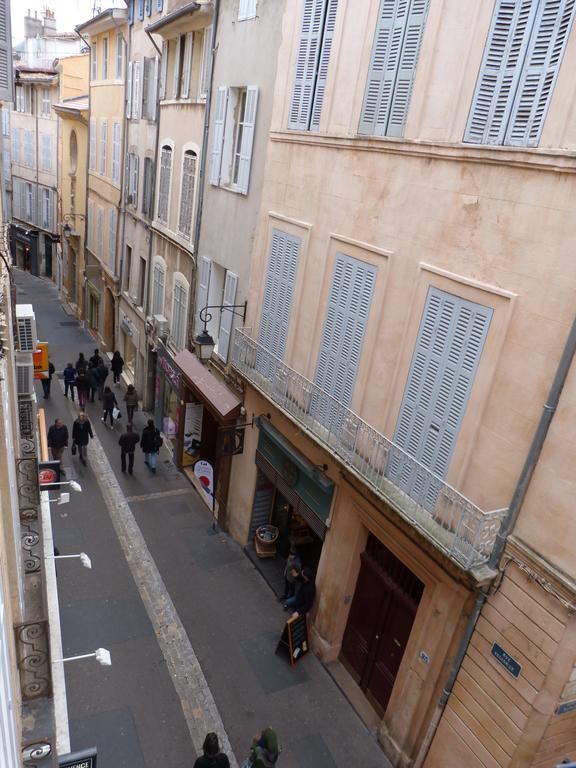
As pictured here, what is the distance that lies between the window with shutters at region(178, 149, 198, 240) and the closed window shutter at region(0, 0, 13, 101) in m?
8.20

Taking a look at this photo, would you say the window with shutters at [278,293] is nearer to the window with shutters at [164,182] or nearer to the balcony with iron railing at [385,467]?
the balcony with iron railing at [385,467]

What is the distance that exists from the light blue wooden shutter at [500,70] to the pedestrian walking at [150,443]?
11.2 m

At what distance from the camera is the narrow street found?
28.7 ft

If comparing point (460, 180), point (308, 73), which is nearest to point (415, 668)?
point (460, 180)

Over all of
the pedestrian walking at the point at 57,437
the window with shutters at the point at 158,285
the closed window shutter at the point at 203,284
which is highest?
the closed window shutter at the point at 203,284

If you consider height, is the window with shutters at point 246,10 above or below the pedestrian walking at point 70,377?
above

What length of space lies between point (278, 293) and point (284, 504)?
482 centimetres

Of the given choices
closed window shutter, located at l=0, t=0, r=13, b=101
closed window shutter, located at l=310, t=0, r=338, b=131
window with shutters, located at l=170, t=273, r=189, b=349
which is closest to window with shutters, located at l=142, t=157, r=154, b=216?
window with shutters, located at l=170, t=273, r=189, b=349

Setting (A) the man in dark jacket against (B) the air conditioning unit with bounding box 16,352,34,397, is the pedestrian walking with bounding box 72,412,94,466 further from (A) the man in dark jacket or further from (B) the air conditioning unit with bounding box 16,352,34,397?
(A) the man in dark jacket

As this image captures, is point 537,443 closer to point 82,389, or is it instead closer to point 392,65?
point 392,65

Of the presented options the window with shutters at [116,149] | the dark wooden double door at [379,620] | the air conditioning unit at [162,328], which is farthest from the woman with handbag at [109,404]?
the dark wooden double door at [379,620]

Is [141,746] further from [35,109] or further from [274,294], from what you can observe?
[35,109]

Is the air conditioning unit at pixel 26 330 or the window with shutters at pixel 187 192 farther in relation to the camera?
the window with shutters at pixel 187 192

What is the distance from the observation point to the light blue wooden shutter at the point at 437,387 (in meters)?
7.02
